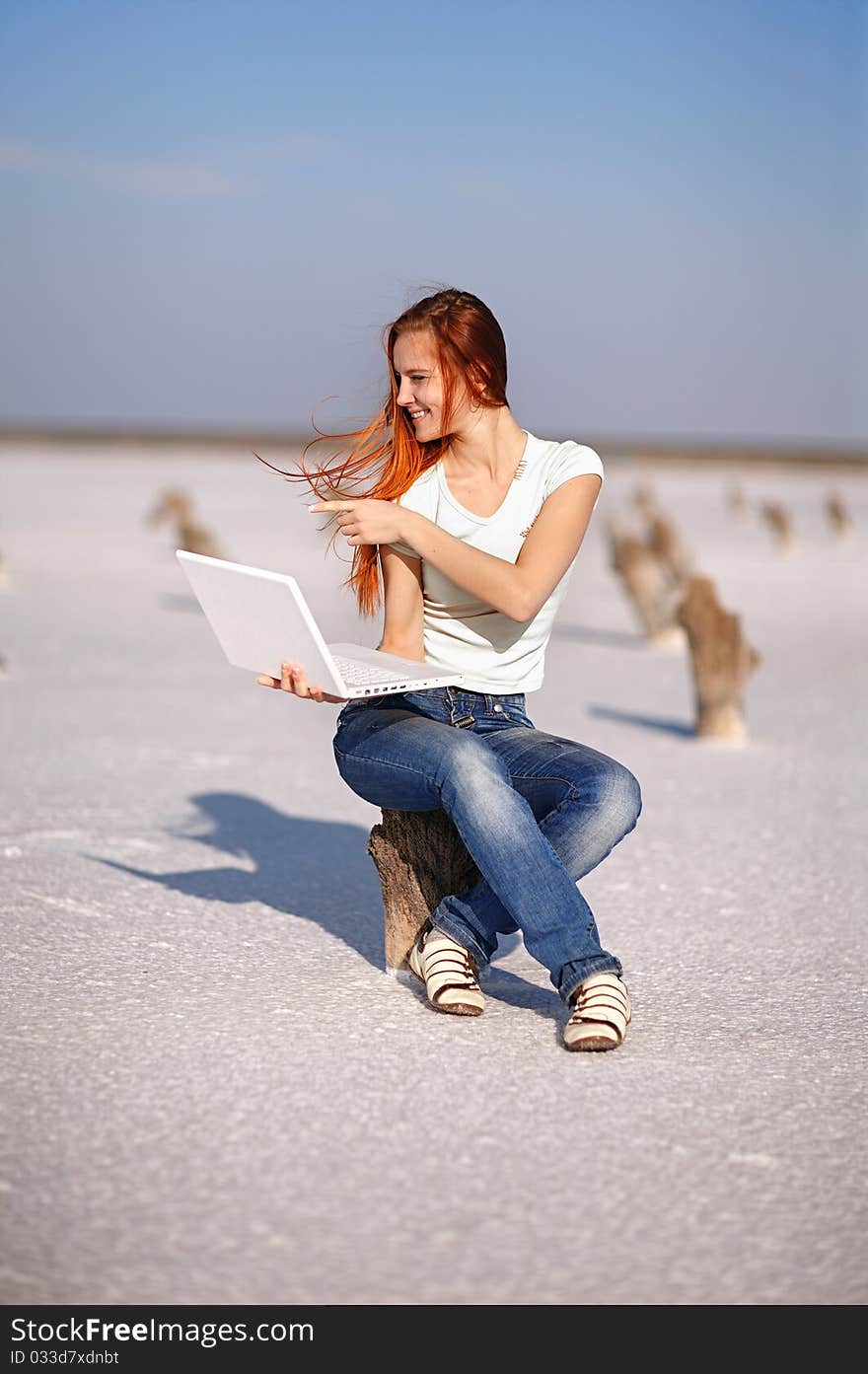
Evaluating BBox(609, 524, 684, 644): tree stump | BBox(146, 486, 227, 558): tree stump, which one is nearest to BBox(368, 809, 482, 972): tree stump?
BBox(146, 486, 227, 558): tree stump

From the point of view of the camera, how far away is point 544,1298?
100 inches

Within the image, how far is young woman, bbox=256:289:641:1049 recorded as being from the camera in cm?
366

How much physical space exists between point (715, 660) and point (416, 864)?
436cm

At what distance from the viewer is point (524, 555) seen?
3.86 m

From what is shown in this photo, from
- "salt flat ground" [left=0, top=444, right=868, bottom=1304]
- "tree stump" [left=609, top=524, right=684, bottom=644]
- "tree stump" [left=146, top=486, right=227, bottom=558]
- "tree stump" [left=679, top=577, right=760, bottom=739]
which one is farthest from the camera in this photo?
"tree stump" [left=146, top=486, right=227, bottom=558]

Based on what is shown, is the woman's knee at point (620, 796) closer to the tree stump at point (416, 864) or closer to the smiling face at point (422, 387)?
the tree stump at point (416, 864)

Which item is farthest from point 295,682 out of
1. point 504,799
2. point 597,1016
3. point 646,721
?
point 646,721

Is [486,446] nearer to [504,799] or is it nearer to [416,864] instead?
[504,799]

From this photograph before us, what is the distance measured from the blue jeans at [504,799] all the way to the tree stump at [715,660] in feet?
13.4

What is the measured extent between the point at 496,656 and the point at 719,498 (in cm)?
3639

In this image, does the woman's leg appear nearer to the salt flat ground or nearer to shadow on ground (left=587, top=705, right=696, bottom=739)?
the salt flat ground

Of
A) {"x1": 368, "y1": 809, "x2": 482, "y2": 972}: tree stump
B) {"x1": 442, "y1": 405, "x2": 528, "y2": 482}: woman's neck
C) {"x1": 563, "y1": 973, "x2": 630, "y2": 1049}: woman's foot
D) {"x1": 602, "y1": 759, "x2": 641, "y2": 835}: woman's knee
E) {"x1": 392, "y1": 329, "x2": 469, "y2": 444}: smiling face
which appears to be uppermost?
{"x1": 392, "y1": 329, "x2": 469, "y2": 444}: smiling face

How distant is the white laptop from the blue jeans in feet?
0.48
